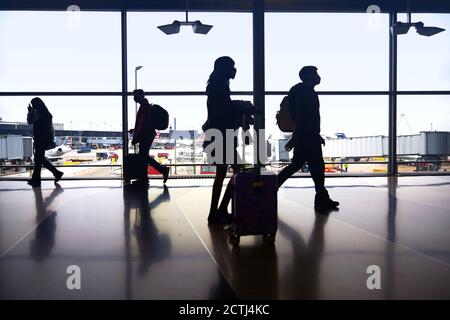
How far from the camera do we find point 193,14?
28.6ft

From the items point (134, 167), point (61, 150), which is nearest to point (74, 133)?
point (61, 150)

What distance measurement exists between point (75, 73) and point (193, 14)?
269cm

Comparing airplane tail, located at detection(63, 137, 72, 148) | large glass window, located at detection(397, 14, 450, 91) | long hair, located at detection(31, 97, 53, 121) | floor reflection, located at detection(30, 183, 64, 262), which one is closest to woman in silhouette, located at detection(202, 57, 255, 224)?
floor reflection, located at detection(30, 183, 64, 262)

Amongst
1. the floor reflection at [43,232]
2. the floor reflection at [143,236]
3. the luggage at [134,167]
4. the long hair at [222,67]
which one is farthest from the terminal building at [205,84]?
the long hair at [222,67]

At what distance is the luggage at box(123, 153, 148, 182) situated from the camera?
7.32 m

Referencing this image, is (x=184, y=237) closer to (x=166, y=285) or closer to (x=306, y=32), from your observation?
(x=166, y=285)

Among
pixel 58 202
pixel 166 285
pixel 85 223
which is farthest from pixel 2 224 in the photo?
pixel 166 285

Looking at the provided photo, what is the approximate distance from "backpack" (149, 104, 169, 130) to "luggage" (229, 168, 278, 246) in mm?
4254

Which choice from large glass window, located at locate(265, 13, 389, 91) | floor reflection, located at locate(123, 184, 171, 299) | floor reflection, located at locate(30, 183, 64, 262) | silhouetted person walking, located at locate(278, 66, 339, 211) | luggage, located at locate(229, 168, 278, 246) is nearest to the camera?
floor reflection, located at locate(123, 184, 171, 299)

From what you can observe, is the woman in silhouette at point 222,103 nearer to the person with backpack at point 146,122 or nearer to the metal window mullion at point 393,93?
the person with backpack at point 146,122

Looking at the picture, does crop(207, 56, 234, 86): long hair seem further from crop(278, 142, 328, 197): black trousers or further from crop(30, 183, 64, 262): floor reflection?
crop(30, 183, 64, 262): floor reflection

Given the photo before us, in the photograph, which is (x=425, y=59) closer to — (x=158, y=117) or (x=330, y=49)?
(x=330, y=49)

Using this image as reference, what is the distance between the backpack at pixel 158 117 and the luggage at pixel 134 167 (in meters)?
0.72
